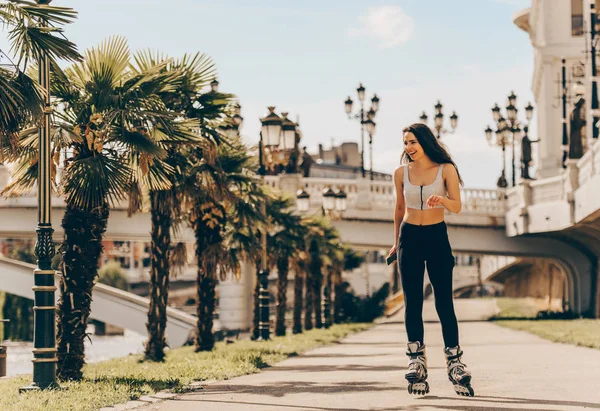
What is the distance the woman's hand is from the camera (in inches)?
361

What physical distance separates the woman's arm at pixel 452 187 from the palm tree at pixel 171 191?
1227 centimetres

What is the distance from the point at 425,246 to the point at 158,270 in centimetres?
1365

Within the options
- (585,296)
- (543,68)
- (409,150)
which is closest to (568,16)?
(543,68)

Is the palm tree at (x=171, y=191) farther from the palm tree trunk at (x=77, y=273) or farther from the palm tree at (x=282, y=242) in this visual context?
the palm tree at (x=282, y=242)

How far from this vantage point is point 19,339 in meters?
74.9

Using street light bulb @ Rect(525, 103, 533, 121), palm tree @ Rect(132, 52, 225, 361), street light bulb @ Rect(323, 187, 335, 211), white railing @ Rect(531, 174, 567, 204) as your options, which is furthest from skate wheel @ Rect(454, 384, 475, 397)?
street light bulb @ Rect(525, 103, 533, 121)

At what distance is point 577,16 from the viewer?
198ft

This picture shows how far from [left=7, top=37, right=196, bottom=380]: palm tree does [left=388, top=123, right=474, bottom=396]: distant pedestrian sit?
7.08 meters

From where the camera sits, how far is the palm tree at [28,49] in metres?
13.3

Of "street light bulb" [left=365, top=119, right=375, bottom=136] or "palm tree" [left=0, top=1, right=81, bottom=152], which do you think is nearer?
"palm tree" [left=0, top=1, right=81, bottom=152]

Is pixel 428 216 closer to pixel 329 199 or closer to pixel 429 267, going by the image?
pixel 429 267

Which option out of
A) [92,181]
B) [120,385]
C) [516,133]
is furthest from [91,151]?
[516,133]

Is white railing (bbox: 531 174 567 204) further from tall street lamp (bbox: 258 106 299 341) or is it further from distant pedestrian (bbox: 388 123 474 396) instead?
distant pedestrian (bbox: 388 123 474 396)

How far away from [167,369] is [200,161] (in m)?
7.15
